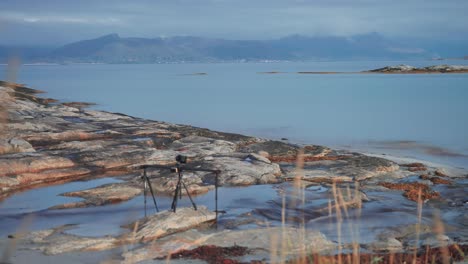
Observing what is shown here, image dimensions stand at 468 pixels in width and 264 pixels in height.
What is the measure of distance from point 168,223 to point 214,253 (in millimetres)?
2043

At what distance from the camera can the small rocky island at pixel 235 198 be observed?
11.0m

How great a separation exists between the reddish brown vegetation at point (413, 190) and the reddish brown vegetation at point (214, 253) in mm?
7433

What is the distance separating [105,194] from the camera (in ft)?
55.4

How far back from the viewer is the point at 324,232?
12867mm

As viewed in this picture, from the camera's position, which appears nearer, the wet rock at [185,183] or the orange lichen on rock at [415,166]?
the wet rock at [185,183]

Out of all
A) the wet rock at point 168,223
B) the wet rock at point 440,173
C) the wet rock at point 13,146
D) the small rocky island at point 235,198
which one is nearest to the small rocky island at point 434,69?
the small rocky island at point 235,198

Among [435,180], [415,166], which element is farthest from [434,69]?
[435,180]

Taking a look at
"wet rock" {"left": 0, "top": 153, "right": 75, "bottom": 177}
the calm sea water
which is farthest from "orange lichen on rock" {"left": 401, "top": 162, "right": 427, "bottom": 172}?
"wet rock" {"left": 0, "top": 153, "right": 75, "bottom": 177}

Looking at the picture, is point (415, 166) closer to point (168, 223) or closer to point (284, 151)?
point (284, 151)

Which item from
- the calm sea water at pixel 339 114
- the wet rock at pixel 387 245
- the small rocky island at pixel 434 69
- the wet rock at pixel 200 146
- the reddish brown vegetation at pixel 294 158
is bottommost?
the calm sea water at pixel 339 114

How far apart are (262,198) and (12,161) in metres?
8.54

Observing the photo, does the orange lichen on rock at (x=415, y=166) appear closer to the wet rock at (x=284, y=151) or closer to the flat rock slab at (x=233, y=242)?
the wet rock at (x=284, y=151)

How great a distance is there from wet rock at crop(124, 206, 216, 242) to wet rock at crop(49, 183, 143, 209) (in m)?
3.51

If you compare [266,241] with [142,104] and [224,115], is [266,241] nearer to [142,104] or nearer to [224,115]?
[224,115]
